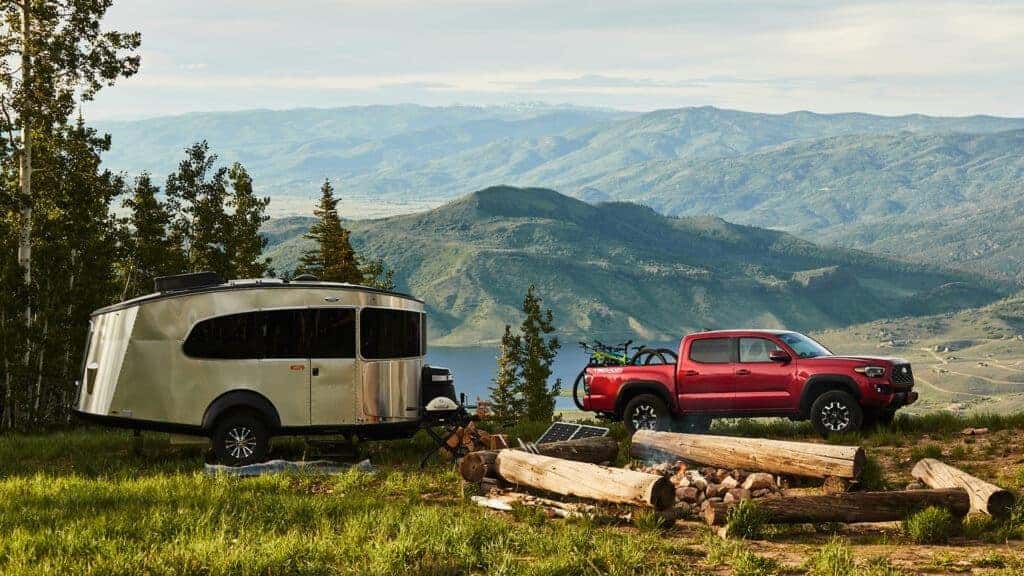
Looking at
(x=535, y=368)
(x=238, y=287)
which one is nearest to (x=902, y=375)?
(x=238, y=287)

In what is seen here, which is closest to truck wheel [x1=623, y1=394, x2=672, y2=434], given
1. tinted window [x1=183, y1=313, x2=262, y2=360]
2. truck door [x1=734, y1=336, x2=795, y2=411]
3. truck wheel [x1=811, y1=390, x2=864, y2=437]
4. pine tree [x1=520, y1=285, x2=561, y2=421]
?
truck door [x1=734, y1=336, x2=795, y2=411]

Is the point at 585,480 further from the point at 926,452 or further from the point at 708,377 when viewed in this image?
the point at 708,377

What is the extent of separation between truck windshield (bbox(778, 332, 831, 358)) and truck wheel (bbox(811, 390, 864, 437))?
82 cm

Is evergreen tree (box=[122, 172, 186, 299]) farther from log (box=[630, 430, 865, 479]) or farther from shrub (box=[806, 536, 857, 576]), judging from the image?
shrub (box=[806, 536, 857, 576])

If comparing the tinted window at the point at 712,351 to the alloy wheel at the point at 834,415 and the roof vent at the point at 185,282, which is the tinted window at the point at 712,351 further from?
the roof vent at the point at 185,282

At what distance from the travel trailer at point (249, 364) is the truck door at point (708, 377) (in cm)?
539

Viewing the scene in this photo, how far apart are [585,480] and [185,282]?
7.32 meters

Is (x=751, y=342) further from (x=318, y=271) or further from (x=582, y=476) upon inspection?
(x=318, y=271)

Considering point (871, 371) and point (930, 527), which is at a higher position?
point (871, 371)

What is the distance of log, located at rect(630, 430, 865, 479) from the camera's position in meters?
11.7

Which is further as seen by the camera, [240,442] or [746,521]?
[240,442]

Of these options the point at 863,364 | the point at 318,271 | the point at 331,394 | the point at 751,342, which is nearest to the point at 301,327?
the point at 331,394

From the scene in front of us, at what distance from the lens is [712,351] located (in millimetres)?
17703

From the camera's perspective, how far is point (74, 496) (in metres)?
11.5
